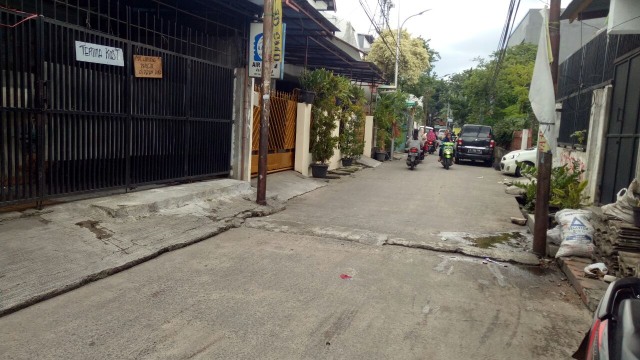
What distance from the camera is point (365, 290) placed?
448 centimetres

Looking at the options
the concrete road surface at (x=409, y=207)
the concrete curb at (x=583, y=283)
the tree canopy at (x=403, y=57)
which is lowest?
the concrete road surface at (x=409, y=207)

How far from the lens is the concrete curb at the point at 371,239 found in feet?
19.2

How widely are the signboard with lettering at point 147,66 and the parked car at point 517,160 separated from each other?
14.2 metres

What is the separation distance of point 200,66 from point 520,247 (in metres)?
5.87

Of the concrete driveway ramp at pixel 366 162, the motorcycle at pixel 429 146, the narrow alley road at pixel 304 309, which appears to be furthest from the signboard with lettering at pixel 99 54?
the motorcycle at pixel 429 146

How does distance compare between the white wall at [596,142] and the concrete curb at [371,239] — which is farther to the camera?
the white wall at [596,142]

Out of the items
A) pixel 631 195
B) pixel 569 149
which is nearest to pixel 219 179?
pixel 631 195

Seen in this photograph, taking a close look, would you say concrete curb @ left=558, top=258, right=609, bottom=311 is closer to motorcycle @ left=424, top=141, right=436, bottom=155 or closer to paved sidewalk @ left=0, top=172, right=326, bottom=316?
paved sidewalk @ left=0, top=172, right=326, bottom=316

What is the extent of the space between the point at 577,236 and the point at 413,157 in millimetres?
12576

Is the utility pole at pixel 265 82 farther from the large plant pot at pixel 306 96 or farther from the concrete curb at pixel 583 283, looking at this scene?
the large plant pot at pixel 306 96

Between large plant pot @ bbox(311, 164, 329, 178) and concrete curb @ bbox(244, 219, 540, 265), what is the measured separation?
6564 mm

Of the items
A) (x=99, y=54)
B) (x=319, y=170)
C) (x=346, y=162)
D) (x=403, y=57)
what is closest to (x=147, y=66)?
(x=99, y=54)

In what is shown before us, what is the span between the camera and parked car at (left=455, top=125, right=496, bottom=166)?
2205cm

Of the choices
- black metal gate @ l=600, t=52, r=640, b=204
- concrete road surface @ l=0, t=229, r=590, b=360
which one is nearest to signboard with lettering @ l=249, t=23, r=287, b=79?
concrete road surface @ l=0, t=229, r=590, b=360
